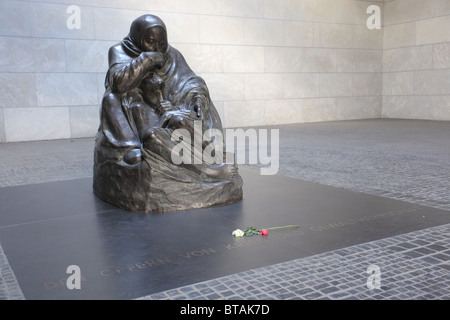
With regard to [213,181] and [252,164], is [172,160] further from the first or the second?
[252,164]

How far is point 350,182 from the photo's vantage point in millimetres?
5758

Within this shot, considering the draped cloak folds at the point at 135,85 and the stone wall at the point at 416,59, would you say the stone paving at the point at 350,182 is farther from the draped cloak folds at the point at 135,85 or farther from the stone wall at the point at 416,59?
the draped cloak folds at the point at 135,85

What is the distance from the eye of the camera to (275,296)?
2.66 m

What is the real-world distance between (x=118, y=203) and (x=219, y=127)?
1.39 metres

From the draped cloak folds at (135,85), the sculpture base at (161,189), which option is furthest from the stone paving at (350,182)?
the draped cloak folds at (135,85)

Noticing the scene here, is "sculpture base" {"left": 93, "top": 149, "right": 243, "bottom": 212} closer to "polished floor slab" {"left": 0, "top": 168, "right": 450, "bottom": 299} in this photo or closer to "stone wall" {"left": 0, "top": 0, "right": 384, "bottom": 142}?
"polished floor slab" {"left": 0, "top": 168, "right": 450, "bottom": 299}

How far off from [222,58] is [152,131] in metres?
8.36

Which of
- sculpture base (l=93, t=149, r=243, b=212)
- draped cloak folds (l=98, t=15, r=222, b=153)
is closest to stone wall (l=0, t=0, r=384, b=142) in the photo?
draped cloak folds (l=98, t=15, r=222, b=153)

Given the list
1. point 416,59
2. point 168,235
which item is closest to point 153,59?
point 168,235

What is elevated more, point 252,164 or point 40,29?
point 40,29

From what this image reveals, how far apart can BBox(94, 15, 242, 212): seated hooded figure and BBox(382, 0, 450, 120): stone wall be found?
10.6m

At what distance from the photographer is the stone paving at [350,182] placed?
2750mm
